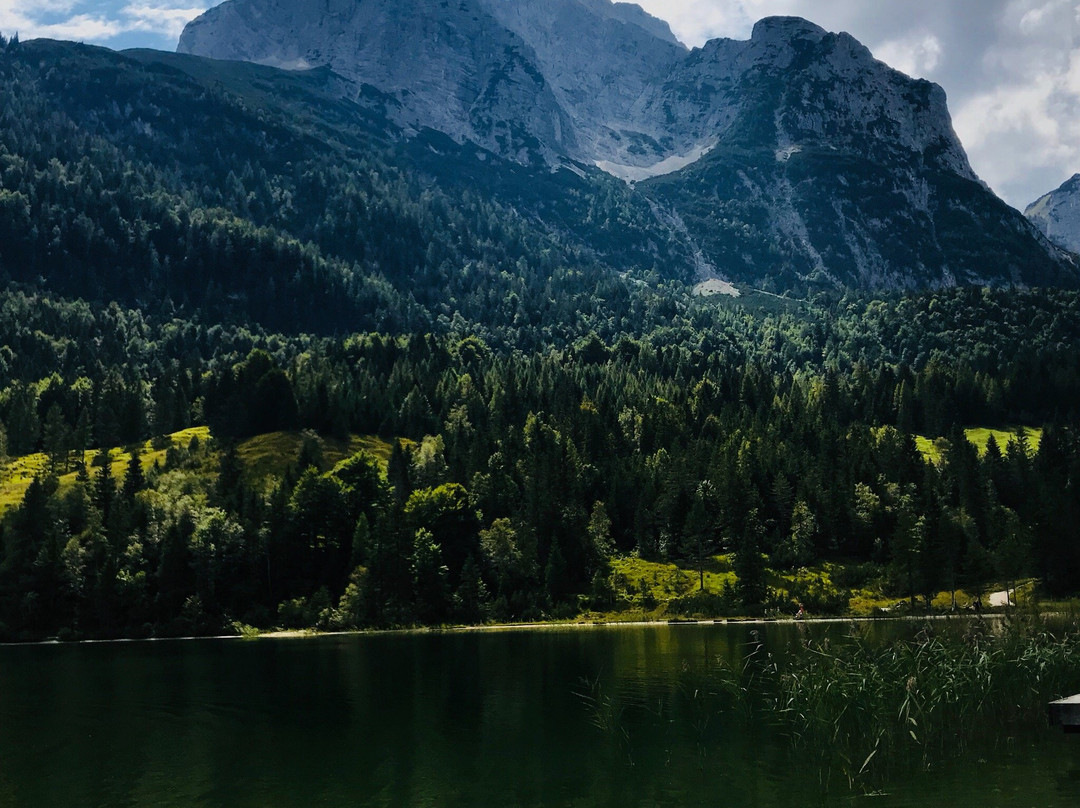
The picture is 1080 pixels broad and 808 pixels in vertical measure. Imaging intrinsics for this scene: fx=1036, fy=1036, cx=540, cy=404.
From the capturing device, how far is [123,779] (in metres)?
49.8

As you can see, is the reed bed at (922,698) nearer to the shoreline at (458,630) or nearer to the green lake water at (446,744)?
the green lake water at (446,744)

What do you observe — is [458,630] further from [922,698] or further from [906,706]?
[906,706]

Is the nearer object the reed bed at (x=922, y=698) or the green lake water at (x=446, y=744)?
the green lake water at (x=446, y=744)

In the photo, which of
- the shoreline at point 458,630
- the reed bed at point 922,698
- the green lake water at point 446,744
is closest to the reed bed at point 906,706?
the reed bed at point 922,698

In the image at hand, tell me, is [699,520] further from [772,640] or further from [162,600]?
[162,600]

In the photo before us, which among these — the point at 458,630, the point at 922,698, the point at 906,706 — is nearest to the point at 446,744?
the point at 906,706

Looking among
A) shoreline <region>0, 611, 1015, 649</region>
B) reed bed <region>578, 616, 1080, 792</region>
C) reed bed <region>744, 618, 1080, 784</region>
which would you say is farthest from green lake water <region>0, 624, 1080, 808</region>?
shoreline <region>0, 611, 1015, 649</region>

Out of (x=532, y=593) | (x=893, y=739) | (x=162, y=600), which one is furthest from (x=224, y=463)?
(x=893, y=739)

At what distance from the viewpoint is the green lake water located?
42.1 metres

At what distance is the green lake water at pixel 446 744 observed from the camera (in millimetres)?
42094

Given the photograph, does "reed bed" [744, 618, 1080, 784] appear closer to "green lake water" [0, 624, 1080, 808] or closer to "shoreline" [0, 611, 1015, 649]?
"green lake water" [0, 624, 1080, 808]

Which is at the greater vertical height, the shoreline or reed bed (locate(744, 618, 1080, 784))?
reed bed (locate(744, 618, 1080, 784))

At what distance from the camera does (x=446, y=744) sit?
181 feet

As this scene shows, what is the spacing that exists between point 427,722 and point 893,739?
28.8 meters
